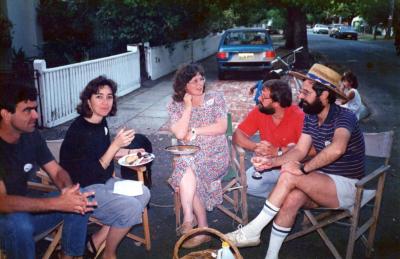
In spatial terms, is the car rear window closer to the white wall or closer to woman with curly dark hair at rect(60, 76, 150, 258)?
the white wall

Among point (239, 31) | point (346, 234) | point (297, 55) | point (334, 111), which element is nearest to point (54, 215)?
point (334, 111)

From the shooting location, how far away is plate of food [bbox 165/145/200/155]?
384 centimetres

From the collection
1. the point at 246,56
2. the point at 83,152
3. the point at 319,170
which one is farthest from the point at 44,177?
the point at 246,56

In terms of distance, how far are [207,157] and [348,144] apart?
1336 mm

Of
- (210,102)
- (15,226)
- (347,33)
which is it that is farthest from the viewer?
(347,33)

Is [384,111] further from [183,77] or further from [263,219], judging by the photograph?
[263,219]

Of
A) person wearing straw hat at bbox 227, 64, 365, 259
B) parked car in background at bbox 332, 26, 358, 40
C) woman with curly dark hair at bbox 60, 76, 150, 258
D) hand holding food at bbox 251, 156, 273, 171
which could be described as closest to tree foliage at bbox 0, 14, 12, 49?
woman with curly dark hair at bbox 60, 76, 150, 258

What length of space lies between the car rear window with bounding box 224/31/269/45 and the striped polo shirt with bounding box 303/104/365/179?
10.7 meters

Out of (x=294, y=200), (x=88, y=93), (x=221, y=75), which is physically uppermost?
(x=88, y=93)

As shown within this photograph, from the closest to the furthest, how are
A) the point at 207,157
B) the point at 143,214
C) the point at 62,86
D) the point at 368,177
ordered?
the point at 368,177 < the point at 143,214 < the point at 207,157 < the point at 62,86

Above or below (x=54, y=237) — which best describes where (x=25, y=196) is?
above

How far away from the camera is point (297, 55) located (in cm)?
1872

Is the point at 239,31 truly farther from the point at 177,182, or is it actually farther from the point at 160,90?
the point at 177,182

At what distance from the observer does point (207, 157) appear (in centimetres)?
414
